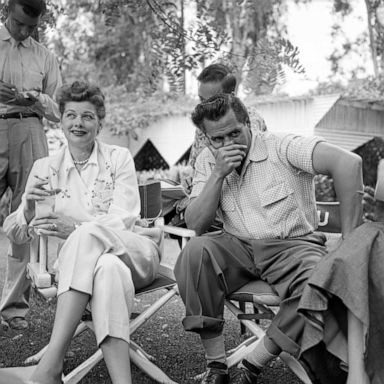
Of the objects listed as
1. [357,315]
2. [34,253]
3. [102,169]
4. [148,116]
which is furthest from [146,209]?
[148,116]

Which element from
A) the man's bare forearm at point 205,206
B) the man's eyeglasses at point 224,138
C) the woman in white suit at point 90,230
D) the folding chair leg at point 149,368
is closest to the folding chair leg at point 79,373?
the folding chair leg at point 149,368

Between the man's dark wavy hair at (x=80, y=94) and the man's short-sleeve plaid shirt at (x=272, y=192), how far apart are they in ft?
2.62

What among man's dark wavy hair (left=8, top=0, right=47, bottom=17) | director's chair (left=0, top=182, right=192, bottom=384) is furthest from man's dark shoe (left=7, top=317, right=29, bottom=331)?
man's dark wavy hair (left=8, top=0, right=47, bottom=17)

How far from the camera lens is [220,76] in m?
4.50

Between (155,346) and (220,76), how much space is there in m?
1.78

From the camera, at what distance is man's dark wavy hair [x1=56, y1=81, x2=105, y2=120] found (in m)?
3.54

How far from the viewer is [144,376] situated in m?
3.52

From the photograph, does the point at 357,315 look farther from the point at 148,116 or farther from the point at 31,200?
the point at 148,116

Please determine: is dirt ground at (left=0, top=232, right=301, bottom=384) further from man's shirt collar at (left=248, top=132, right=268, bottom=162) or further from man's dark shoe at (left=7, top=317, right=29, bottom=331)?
man's shirt collar at (left=248, top=132, right=268, bottom=162)

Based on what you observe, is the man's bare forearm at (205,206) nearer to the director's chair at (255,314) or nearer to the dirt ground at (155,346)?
the director's chair at (255,314)

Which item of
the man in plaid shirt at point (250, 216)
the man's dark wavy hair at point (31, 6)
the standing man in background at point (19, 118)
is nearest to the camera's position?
the man in plaid shirt at point (250, 216)

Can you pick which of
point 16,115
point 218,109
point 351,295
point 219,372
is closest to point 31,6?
point 16,115

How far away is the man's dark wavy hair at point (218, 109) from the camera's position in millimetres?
3197

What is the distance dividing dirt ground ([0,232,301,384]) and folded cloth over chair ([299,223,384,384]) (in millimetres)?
1075
